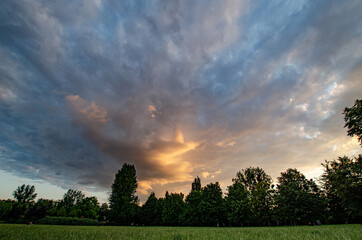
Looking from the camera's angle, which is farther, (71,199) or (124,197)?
(71,199)

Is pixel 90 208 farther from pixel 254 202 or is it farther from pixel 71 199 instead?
pixel 254 202

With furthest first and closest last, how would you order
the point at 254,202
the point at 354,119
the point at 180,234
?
the point at 254,202
the point at 354,119
the point at 180,234

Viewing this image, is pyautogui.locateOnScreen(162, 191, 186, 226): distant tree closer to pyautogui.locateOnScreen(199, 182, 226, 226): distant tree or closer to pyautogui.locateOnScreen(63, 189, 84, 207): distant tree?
pyautogui.locateOnScreen(199, 182, 226, 226): distant tree

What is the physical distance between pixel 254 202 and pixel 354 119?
3911 centimetres

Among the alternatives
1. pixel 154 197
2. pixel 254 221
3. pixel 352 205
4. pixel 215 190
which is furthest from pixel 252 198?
pixel 154 197

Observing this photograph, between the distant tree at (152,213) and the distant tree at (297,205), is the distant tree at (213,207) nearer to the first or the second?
the distant tree at (297,205)

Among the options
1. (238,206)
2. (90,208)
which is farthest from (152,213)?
(90,208)

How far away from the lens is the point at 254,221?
55.7 m

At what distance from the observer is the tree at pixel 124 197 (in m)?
69.2

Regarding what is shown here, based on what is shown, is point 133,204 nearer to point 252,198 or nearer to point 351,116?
point 252,198

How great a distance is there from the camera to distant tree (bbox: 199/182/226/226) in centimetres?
5734

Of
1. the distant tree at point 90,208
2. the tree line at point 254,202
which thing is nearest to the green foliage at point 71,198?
the distant tree at point 90,208

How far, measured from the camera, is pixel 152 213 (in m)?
72.2

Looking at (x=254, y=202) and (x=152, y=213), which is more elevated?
(x=254, y=202)
